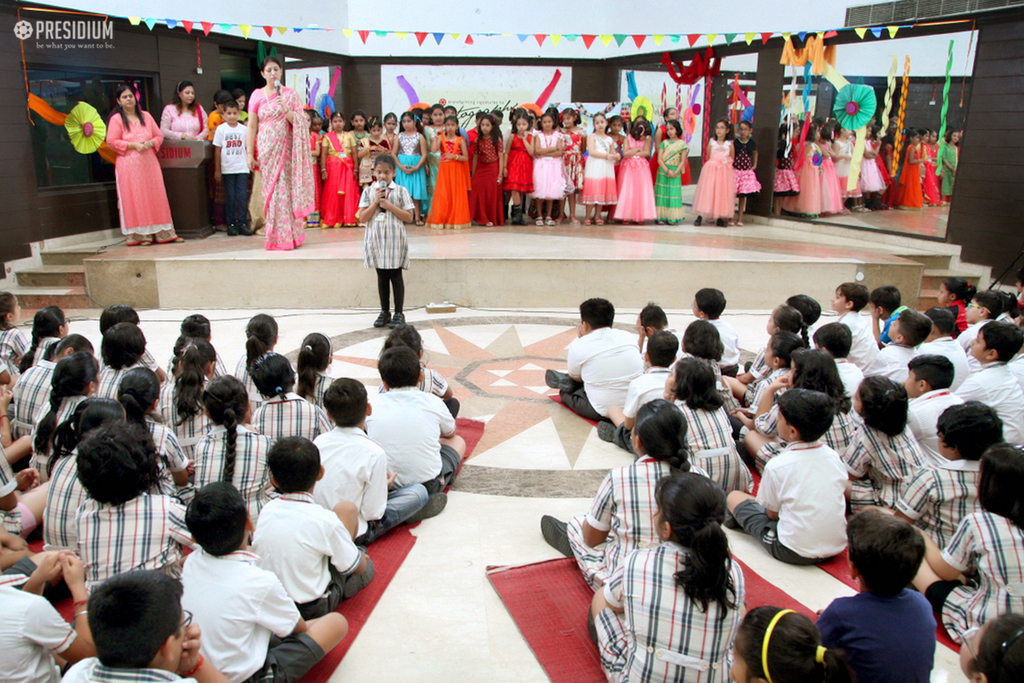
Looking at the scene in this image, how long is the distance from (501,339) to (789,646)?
14.1 feet

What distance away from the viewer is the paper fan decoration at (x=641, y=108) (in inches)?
467

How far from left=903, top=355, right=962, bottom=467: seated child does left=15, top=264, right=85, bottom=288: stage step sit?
649cm

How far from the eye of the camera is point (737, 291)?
683 cm

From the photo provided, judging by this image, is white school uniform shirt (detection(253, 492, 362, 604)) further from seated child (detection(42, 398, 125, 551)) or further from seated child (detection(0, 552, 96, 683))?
seated child (detection(42, 398, 125, 551))

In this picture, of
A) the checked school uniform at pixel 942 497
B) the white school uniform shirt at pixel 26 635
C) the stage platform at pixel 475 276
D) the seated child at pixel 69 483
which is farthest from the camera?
the stage platform at pixel 475 276

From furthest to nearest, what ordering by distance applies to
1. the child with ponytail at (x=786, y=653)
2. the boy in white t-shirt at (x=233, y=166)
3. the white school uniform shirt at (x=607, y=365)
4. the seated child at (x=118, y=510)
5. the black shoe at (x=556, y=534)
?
the boy in white t-shirt at (x=233, y=166), the white school uniform shirt at (x=607, y=365), the black shoe at (x=556, y=534), the seated child at (x=118, y=510), the child with ponytail at (x=786, y=653)

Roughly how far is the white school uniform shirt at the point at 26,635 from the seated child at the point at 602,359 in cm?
266

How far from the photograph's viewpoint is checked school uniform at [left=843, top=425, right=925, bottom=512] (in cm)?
284

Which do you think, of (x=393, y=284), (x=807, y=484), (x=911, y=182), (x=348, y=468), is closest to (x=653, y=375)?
(x=807, y=484)

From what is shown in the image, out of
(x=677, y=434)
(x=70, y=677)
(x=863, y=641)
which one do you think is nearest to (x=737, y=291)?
(x=677, y=434)

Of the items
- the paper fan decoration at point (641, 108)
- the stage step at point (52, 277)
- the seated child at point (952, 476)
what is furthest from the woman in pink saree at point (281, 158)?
the paper fan decoration at point (641, 108)

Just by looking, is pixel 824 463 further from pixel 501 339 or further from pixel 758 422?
pixel 501 339

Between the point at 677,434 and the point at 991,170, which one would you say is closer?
the point at 677,434

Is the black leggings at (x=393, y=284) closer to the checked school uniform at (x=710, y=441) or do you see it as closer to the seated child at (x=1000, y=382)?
the checked school uniform at (x=710, y=441)
